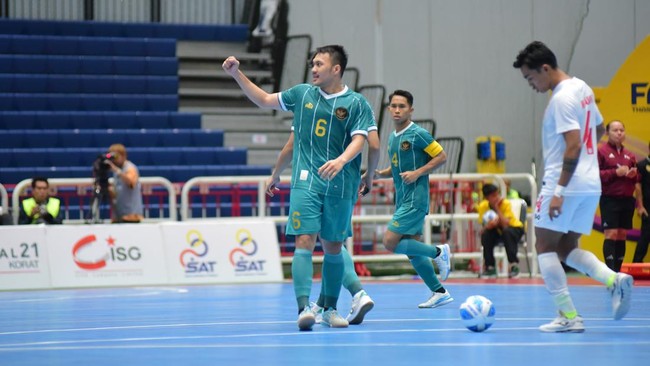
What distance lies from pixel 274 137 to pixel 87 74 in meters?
3.85

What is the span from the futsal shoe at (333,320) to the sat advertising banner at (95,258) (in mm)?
7603

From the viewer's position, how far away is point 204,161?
66.6 ft

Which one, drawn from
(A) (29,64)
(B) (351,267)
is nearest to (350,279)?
(B) (351,267)

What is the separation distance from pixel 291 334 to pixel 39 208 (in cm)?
890

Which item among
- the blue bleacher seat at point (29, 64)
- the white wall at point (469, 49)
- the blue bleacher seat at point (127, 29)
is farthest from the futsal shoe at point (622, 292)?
the blue bleacher seat at point (127, 29)

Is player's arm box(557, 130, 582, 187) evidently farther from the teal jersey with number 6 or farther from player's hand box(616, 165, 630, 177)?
player's hand box(616, 165, 630, 177)

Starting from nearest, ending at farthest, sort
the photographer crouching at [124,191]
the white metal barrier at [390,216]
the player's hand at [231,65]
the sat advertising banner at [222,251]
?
the player's hand at [231,65] → the sat advertising banner at [222,251] → the photographer crouching at [124,191] → the white metal barrier at [390,216]

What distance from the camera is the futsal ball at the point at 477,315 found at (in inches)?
291

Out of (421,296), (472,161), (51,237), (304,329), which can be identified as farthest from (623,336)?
(472,161)

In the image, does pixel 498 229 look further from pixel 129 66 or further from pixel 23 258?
pixel 129 66

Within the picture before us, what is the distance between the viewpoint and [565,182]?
7.14 m

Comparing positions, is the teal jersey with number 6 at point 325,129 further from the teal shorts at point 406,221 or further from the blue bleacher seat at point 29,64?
the blue bleacher seat at point 29,64

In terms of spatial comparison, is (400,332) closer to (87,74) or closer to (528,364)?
(528,364)

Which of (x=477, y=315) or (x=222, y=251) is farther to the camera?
(x=222, y=251)
